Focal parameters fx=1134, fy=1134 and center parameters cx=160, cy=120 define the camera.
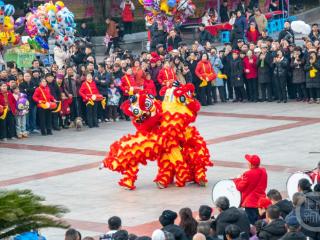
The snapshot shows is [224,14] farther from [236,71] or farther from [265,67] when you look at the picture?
[265,67]

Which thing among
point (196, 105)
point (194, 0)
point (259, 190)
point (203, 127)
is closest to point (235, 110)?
point (203, 127)

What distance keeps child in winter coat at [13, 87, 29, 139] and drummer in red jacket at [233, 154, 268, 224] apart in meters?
10.1

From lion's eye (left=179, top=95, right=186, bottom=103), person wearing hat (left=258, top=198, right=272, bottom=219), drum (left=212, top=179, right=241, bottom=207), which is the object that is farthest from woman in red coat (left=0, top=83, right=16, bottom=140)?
person wearing hat (left=258, top=198, right=272, bottom=219)

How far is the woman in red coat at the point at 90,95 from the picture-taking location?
26.8 m

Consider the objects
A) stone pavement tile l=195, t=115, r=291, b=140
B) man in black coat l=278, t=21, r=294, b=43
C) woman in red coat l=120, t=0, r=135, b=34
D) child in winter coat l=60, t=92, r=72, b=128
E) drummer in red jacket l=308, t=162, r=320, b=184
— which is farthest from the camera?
woman in red coat l=120, t=0, r=135, b=34

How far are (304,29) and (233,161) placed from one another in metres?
11.7

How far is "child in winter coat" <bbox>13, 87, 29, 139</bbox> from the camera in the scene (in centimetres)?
2561

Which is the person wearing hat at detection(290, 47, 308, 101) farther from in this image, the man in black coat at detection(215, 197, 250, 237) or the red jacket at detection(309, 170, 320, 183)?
the man in black coat at detection(215, 197, 250, 237)

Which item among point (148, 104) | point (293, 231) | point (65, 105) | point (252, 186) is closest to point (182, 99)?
point (148, 104)

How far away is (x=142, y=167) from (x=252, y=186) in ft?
19.3

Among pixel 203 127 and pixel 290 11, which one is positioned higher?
pixel 290 11

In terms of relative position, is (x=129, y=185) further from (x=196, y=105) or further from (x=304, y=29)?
(x=304, y=29)

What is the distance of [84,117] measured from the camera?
27359 millimetres

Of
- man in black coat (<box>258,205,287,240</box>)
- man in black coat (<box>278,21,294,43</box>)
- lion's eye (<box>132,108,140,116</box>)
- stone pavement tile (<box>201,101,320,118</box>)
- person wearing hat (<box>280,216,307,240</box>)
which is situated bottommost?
man in black coat (<box>258,205,287,240</box>)
